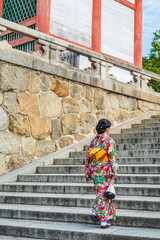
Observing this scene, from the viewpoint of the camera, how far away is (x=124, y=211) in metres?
4.52

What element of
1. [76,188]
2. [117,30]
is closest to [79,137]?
[76,188]

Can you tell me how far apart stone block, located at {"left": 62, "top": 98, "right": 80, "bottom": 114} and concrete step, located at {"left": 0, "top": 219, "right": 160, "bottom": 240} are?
12.9 feet

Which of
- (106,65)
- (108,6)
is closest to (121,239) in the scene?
(106,65)

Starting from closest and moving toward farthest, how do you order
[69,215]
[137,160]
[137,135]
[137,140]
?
[69,215]
[137,160]
[137,140]
[137,135]

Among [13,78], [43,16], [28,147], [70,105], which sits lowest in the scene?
[28,147]

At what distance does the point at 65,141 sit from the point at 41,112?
3.12 ft

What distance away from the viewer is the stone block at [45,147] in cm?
763

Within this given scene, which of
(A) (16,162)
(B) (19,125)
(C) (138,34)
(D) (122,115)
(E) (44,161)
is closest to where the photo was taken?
(A) (16,162)

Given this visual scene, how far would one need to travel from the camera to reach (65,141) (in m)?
8.22

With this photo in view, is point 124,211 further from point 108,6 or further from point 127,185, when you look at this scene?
point 108,6

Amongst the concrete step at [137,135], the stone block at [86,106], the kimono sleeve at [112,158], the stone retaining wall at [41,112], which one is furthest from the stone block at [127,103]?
the kimono sleeve at [112,158]

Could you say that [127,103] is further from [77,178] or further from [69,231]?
[69,231]

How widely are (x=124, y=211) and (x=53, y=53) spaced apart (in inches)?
184

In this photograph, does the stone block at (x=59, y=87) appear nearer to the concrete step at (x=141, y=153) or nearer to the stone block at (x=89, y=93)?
the stone block at (x=89, y=93)
